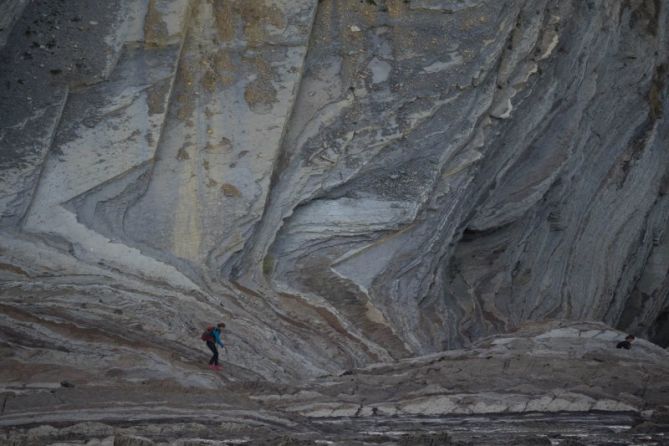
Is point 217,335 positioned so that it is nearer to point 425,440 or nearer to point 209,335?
point 209,335

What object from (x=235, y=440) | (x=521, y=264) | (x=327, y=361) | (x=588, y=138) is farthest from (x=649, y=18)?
(x=235, y=440)

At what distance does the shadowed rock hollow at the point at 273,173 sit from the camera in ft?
46.7

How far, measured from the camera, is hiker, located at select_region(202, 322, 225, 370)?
1304cm

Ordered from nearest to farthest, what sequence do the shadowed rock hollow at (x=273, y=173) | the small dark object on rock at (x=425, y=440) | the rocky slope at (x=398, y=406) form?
the rocky slope at (x=398, y=406), the small dark object on rock at (x=425, y=440), the shadowed rock hollow at (x=273, y=173)

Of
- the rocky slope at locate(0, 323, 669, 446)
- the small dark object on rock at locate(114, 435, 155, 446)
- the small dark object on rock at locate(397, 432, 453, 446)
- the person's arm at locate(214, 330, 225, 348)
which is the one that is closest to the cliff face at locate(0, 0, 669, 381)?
the person's arm at locate(214, 330, 225, 348)


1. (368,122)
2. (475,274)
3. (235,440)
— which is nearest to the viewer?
(235,440)

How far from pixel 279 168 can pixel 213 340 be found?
374 centimetres

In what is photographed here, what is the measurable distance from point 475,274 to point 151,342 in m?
7.18

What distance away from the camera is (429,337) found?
16781 millimetres

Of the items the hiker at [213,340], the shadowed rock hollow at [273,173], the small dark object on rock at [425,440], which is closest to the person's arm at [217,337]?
the hiker at [213,340]

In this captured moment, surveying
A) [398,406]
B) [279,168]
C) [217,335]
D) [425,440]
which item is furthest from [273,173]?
[425,440]

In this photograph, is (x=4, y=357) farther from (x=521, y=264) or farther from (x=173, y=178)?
(x=521, y=264)

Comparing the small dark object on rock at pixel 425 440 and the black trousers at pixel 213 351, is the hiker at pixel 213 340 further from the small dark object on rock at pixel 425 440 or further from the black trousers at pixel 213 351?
the small dark object on rock at pixel 425 440

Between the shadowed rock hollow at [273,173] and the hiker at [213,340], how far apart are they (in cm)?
21
